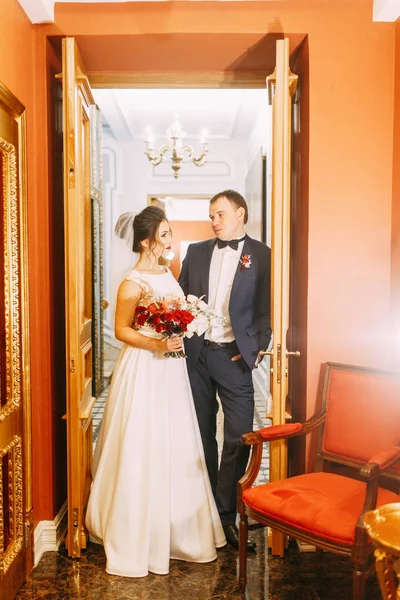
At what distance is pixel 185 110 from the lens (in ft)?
21.2

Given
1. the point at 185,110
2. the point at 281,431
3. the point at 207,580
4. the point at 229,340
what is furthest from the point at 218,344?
the point at 185,110

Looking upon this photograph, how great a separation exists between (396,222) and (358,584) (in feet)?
5.41

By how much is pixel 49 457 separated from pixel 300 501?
136 cm

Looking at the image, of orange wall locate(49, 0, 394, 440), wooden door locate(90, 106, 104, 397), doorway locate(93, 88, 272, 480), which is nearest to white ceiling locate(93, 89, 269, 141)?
doorway locate(93, 88, 272, 480)

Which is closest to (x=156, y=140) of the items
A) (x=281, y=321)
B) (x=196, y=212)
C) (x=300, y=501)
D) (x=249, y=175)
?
(x=249, y=175)

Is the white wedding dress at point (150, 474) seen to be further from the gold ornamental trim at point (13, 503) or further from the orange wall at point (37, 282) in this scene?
the gold ornamental trim at point (13, 503)

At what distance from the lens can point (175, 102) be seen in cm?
620

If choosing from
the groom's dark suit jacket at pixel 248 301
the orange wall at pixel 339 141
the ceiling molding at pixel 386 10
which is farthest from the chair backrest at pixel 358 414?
the ceiling molding at pixel 386 10

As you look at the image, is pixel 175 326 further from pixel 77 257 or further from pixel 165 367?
pixel 77 257

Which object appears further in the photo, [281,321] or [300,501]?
[281,321]

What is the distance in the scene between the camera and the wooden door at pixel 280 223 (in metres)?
2.62

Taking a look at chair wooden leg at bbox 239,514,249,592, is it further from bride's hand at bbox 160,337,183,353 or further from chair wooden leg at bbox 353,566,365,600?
bride's hand at bbox 160,337,183,353

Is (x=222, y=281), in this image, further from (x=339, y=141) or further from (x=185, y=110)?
(x=185, y=110)

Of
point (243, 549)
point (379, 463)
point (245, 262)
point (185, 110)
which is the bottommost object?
point (243, 549)
